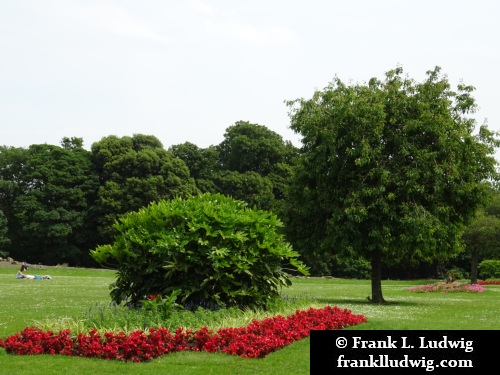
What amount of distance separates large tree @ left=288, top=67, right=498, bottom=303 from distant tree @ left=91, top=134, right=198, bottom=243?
3160cm

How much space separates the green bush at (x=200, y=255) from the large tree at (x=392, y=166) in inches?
335

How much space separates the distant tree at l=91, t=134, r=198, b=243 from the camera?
55969mm

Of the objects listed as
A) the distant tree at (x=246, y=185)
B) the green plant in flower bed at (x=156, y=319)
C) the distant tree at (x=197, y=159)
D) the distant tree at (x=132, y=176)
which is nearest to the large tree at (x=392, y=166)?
the green plant in flower bed at (x=156, y=319)

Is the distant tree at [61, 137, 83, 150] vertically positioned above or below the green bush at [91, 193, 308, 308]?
above

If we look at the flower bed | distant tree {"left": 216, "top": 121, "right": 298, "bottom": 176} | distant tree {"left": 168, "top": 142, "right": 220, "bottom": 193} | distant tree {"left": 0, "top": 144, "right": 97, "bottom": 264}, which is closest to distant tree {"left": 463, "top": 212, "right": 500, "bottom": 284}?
the flower bed

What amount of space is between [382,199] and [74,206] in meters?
43.3

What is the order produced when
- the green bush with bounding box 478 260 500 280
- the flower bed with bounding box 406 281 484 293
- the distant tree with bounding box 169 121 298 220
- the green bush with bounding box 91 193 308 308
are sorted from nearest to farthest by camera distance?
the green bush with bounding box 91 193 308 308 → the flower bed with bounding box 406 281 484 293 → the green bush with bounding box 478 260 500 280 → the distant tree with bounding box 169 121 298 220

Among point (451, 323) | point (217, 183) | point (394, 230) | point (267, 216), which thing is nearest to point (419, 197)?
point (394, 230)

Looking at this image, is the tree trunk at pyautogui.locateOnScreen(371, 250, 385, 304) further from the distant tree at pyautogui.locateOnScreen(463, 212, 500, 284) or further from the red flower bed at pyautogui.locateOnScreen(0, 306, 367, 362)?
the distant tree at pyautogui.locateOnScreen(463, 212, 500, 284)

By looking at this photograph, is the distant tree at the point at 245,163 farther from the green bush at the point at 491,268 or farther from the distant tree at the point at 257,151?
the green bush at the point at 491,268

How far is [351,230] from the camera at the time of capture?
2189 centimetres

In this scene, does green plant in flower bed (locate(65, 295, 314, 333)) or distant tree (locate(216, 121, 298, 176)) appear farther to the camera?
distant tree (locate(216, 121, 298, 176))

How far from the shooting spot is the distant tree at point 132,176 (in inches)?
2203

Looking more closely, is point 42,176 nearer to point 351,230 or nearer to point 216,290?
point 351,230
